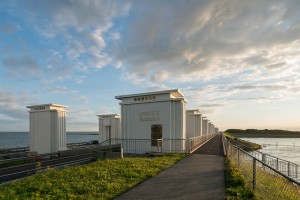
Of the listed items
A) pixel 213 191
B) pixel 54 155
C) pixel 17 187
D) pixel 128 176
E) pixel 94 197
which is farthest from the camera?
pixel 54 155

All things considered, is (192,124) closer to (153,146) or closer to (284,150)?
(153,146)

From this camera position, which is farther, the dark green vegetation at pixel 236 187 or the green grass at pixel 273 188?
the dark green vegetation at pixel 236 187

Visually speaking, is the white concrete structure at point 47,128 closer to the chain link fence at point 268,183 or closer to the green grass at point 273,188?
the chain link fence at point 268,183

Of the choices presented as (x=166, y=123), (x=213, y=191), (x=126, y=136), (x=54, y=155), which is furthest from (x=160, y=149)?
(x=213, y=191)

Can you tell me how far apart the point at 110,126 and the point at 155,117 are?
13.5 m

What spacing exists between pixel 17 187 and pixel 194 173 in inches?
263

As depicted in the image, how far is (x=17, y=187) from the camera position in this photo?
28.6 ft

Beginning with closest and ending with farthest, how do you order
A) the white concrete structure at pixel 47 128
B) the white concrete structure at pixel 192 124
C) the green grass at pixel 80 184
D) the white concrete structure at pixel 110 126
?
the green grass at pixel 80 184
the white concrete structure at pixel 47 128
the white concrete structure at pixel 110 126
the white concrete structure at pixel 192 124

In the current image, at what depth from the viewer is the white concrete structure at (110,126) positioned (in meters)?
32.2

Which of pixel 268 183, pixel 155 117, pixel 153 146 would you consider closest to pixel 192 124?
pixel 155 117

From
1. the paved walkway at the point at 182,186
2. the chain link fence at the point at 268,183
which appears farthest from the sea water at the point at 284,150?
the chain link fence at the point at 268,183

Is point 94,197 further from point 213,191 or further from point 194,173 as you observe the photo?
point 194,173

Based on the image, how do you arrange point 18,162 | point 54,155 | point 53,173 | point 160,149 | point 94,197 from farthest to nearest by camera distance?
point 54,155 → point 160,149 → point 18,162 → point 53,173 → point 94,197

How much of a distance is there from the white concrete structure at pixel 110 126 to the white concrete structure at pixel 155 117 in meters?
10.2
